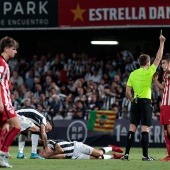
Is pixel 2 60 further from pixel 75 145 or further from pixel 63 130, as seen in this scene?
pixel 63 130

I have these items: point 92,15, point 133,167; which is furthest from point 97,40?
point 133,167

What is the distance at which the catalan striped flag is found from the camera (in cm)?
2128

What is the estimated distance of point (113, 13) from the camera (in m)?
23.7

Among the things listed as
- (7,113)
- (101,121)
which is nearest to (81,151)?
(7,113)

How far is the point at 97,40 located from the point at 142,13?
465 centimetres

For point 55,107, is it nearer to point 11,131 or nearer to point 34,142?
point 34,142

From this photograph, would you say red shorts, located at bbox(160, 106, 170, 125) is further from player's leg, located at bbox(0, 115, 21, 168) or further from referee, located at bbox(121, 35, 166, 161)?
player's leg, located at bbox(0, 115, 21, 168)

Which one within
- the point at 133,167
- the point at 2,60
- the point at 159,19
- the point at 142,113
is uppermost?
the point at 159,19

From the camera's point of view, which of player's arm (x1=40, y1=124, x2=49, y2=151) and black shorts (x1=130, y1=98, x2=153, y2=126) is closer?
black shorts (x1=130, y1=98, x2=153, y2=126)

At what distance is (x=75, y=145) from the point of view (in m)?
13.8

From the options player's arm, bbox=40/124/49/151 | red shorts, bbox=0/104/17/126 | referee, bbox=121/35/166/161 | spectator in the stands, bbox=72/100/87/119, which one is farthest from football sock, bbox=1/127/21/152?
spectator in the stands, bbox=72/100/87/119

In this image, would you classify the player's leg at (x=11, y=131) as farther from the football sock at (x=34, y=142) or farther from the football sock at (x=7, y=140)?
the football sock at (x=34, y=142)

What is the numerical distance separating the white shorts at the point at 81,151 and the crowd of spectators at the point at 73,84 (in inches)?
300

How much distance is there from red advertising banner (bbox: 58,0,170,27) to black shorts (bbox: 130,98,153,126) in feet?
33.6
